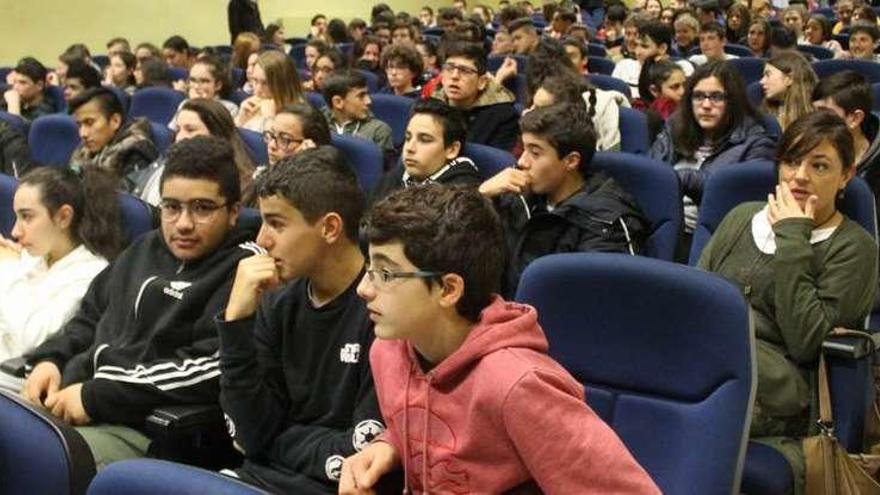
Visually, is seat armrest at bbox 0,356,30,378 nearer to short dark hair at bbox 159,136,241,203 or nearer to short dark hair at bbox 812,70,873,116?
short dark hair at bbox 159,136,241,203

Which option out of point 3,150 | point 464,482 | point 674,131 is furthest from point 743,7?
point 464,482

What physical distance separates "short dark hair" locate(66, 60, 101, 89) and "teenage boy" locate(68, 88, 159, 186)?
1.52m

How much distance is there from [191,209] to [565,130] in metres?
1.13

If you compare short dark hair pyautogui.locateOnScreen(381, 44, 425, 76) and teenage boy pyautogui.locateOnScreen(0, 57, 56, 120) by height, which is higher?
teenage boy pyautogui.locateOnScreen(0, 57, 56, 120)

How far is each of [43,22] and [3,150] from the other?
6237mm

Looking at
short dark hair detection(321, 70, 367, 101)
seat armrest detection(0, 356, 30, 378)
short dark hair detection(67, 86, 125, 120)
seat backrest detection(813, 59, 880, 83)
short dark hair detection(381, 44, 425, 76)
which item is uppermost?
short dark hair detection(67, 86, 125, 120)

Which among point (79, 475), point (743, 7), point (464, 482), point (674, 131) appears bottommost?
point (743, 7)

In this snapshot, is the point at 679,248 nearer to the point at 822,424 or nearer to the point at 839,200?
the point at 839,200

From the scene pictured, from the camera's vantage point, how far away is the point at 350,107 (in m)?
4.95

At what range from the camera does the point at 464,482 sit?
62.4 inches

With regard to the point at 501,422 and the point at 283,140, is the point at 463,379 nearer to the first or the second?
the point at 501,422

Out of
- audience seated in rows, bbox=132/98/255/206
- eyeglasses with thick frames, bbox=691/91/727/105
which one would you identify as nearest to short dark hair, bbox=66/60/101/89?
audience seated in rows, bbox=132/98/255/206

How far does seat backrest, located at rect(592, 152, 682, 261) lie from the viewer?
3.14 metres

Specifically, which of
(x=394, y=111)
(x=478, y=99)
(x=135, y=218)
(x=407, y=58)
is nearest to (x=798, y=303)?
(x=135, y=218)
